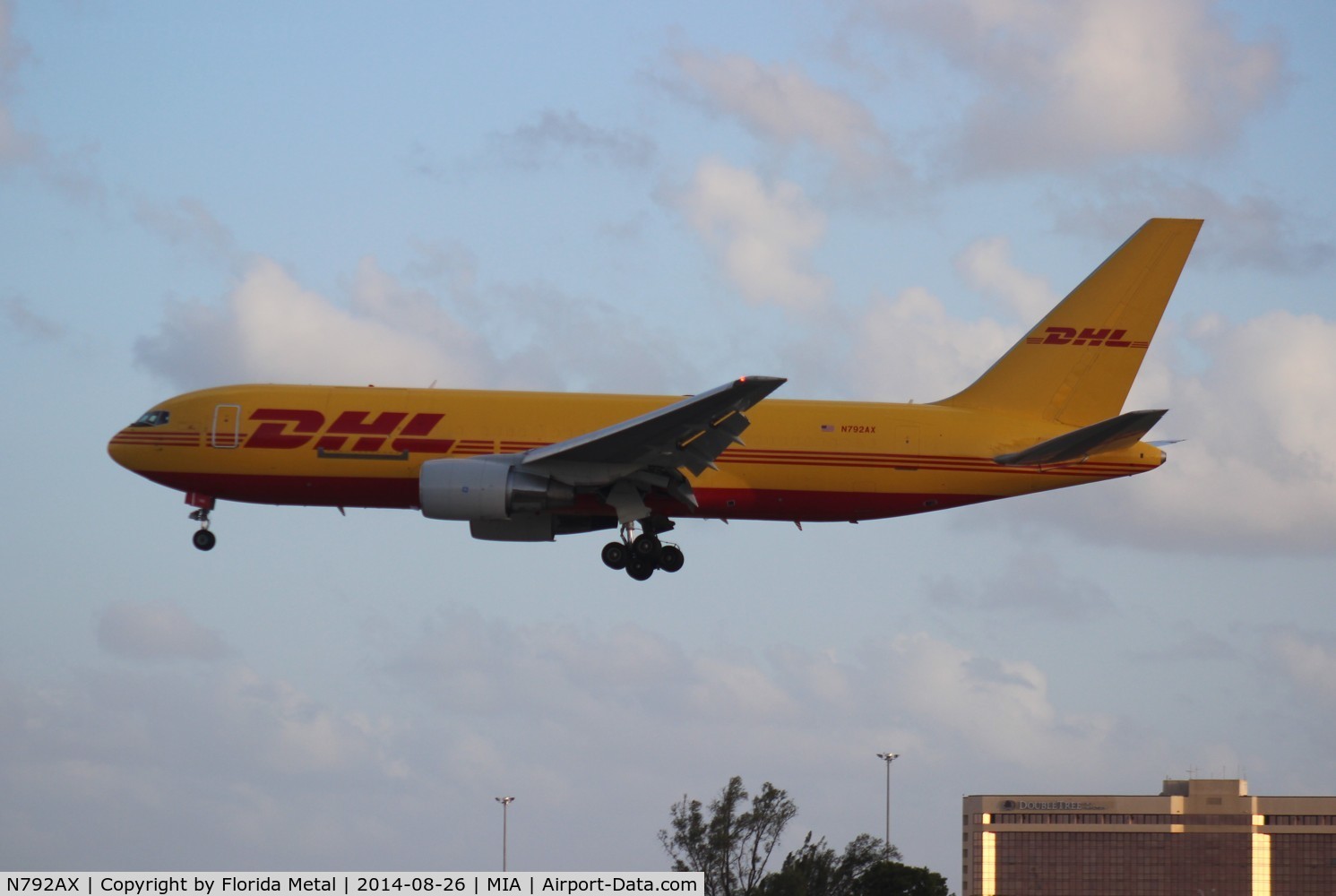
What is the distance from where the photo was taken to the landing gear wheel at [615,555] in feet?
148

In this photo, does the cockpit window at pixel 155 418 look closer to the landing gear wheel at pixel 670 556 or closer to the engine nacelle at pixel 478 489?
the engine nacelle at pixel 478 489

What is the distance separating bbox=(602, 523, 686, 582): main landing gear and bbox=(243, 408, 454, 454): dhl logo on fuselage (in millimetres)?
4886

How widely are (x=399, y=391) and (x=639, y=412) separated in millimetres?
6190

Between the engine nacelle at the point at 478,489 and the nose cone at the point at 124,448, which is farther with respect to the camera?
the nose cone at the point at 124,448

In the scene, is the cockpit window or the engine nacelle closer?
the engine nacelle

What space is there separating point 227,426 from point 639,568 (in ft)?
36.2

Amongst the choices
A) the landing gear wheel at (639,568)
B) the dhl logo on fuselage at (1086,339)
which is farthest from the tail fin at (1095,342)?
the landing gear wheel at (639,568)

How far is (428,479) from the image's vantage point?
140ft

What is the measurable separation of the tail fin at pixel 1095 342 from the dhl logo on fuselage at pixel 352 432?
43.9 ft

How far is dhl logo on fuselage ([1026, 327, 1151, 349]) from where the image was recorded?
4759 cm

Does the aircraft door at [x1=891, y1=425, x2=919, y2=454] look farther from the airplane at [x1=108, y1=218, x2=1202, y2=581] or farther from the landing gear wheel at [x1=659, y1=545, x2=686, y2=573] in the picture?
the landing gear wheel at [x1=659, y1=545, x2=686, y2=573]

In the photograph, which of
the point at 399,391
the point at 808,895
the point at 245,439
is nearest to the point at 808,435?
the point at 399,391

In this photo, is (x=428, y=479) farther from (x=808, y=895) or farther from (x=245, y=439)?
(x=808, y=895)

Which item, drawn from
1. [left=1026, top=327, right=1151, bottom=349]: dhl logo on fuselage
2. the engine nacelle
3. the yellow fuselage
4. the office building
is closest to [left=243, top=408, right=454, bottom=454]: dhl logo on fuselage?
the yellow fuselage
